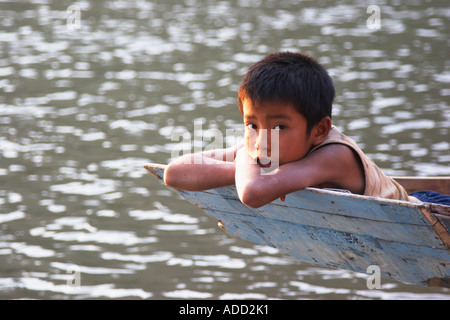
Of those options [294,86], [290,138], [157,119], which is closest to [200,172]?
[290,138]

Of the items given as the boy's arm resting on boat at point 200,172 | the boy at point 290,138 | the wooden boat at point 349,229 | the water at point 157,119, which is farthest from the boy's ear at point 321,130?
the water at point 157,119

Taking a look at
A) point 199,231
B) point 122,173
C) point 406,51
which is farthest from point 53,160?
point 406,51

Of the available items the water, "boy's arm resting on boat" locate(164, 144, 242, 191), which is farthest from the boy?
the water

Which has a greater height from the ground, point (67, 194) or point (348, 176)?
point (348, 176)

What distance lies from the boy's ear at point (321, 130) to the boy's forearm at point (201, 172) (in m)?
0.37

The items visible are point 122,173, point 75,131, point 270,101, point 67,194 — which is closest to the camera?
point 270,101

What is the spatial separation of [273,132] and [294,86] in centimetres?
19

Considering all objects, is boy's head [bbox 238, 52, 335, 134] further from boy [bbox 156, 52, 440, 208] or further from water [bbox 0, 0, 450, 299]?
water [bbox 0, 0, 450, 299]

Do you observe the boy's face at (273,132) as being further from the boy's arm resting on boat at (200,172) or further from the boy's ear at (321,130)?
the boy's arm resting on boat at (200,172)

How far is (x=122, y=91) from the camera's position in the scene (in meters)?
8.01

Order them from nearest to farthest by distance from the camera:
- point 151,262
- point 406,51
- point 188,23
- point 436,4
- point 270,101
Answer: point 270,101
point 151,262
point 406,51
point 188,23
point 436,4

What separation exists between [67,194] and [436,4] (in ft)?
26.2

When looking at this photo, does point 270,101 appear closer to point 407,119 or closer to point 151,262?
point 151,262

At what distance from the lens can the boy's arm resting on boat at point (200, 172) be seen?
3098mm
